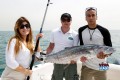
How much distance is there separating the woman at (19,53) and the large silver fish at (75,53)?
1.92 feet

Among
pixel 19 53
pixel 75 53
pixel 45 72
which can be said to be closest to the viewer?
pixel 19 53

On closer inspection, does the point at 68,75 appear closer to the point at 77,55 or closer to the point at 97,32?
the point at 77,55

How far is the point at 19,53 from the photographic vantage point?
381 centimetres

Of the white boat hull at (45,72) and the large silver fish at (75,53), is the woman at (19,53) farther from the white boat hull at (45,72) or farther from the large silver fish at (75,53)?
the white boat hull at (45,72)

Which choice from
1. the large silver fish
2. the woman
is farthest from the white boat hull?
the woman

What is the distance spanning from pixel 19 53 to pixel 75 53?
3.67 ft

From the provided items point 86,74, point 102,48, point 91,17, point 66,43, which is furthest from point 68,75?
point 91,17

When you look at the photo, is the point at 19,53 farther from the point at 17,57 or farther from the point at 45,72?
the point at 45,72

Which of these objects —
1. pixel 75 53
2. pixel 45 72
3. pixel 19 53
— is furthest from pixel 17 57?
pixel 45 72

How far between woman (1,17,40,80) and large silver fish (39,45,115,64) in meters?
0.58

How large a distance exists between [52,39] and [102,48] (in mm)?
1121

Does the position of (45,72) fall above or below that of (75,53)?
below

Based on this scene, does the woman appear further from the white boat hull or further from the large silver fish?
the white boat hull

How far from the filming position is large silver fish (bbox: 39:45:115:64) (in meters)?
4.28
